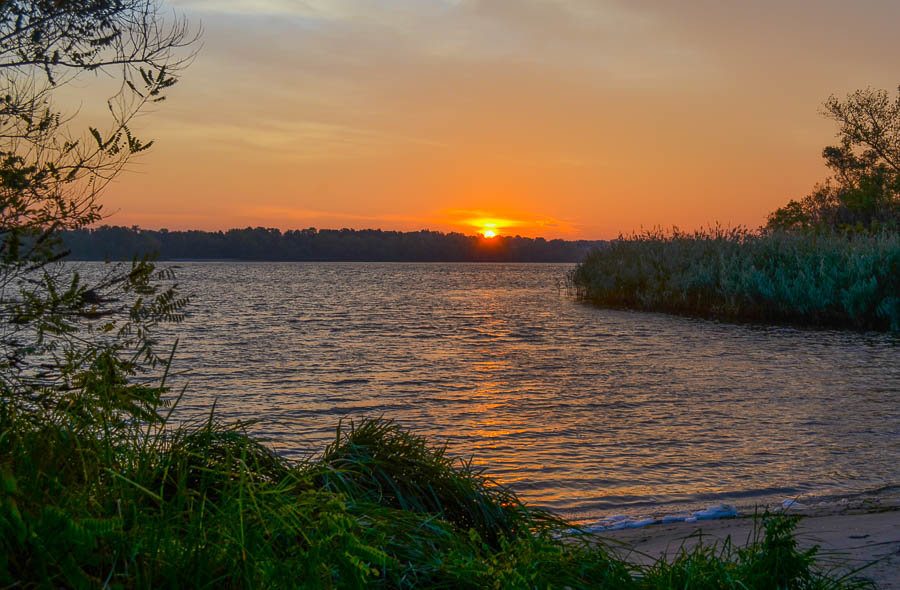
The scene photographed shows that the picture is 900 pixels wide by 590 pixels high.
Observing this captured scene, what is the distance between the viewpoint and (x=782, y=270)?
29797 millimetres

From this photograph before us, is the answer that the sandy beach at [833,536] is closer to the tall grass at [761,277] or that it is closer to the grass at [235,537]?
the grass at [235,537]

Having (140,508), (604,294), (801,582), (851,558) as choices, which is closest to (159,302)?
(140,508)

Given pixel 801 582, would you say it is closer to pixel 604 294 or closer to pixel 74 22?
pixel 74 22

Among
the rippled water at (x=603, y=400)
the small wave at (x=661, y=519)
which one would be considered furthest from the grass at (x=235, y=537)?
the rippled water at (x=603, y=400)

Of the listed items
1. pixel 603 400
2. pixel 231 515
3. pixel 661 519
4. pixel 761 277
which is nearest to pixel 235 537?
pixel 231 515

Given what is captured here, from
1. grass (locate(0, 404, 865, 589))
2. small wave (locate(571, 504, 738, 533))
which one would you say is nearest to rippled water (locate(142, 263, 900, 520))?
small wave (locate(571, 504, 738, 533))

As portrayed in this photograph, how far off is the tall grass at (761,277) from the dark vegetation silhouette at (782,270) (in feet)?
0.13

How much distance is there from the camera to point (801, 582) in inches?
139

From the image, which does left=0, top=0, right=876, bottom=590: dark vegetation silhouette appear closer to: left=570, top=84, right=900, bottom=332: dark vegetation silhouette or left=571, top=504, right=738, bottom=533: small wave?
left=571, top=504, right=738, bottom=533: small wave

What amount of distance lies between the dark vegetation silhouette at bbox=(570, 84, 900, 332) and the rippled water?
293 centimetres

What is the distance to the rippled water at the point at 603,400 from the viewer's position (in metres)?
8.47

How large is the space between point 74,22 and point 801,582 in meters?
7.45

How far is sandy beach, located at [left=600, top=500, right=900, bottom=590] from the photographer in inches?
172

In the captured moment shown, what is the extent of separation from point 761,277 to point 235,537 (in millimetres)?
30198
